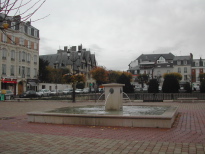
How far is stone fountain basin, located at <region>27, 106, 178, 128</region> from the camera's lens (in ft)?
28.9

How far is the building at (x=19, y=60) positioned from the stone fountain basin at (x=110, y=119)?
36606 mm

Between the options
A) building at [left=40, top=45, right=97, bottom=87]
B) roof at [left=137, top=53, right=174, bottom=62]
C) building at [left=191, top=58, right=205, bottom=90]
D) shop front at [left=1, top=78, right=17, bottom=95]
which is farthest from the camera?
roof at [left=137, top=53, right=174, bottom=62]

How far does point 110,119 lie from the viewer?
368 inches

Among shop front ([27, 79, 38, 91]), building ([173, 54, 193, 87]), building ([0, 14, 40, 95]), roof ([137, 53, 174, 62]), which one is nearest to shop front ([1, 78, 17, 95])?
building ([0, 14, 40, 95])

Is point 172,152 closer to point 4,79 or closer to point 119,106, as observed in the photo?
point 119,106

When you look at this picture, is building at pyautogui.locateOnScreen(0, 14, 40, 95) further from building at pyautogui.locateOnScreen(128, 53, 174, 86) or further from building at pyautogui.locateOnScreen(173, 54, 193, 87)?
building at pyautogui.locateOnScreen(173, 54, 193, 87)

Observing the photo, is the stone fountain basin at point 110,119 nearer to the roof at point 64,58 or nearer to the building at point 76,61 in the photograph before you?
the building at point 76,61

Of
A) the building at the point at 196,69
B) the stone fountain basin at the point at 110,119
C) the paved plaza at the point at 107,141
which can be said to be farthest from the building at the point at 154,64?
the paved plaza at the point at 107,141

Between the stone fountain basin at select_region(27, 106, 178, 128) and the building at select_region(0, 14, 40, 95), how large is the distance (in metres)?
36.6

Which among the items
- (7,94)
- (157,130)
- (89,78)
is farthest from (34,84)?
(157,130)

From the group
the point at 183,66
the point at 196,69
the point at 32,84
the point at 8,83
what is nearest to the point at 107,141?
the point at 8,83

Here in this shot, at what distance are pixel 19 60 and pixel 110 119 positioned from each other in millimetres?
45243

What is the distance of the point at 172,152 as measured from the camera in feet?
17.9

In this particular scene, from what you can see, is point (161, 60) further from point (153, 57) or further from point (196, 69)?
point (196, 69)
